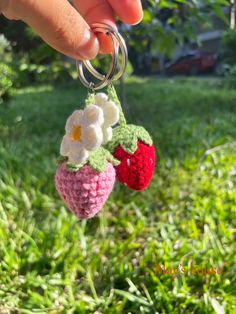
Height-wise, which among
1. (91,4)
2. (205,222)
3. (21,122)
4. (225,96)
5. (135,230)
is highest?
(91,4)

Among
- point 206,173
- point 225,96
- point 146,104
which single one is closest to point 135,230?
point 206,173

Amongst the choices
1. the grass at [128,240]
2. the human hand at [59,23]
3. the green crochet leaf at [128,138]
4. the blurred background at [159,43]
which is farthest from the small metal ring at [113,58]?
the blurred background at [159,43]

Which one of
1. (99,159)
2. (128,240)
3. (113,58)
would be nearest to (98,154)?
(99,159)

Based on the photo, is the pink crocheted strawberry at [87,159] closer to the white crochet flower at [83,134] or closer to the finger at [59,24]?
the white crochet flower at [83,134]

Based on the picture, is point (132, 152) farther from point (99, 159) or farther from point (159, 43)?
point (159, 43)

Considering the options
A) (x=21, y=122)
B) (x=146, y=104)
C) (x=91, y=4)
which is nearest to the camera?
(x=91, y=4)

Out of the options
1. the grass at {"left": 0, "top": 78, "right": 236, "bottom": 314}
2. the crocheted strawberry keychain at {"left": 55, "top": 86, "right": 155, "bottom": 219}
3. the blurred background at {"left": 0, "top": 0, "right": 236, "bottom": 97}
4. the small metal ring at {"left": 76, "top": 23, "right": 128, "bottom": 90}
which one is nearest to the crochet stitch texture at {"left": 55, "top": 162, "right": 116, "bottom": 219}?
the crocheted strawberry keychain at {"left": 55, "top": 86, "right": 155, "bottom": 219}

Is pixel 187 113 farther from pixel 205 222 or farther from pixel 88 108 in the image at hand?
pixel 88 108
